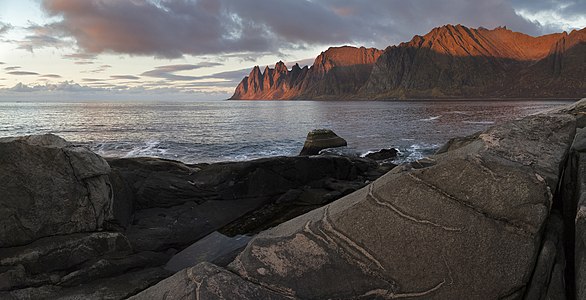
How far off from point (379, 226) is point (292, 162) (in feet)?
Answer: 32.4

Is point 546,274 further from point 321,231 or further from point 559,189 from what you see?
point 321,231

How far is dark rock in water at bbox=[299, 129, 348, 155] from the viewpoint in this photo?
92.3 ft

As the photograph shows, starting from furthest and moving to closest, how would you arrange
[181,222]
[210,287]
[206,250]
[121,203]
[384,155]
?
1. [384,155]
2. [181,222]
3. [121,203]
4. [206,250]
5. [210,287]

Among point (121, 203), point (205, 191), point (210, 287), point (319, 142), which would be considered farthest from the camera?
point (319, 142)

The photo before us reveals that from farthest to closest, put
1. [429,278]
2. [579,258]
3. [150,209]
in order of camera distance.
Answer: [150,209]
[429,278]
[579,258]

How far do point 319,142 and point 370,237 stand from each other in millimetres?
23155

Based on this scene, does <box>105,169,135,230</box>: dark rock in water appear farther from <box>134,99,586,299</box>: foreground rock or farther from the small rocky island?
<box>134,99,586,299</box>: foreground rock

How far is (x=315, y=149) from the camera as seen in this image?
2812 centimetres

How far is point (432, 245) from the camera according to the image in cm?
535

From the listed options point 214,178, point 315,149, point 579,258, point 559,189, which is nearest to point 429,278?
point 579,258

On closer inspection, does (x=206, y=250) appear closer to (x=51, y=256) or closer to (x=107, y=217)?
(x=107, y=217)

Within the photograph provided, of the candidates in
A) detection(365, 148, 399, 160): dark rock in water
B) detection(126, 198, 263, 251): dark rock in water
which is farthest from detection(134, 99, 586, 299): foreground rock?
detection(365, 148, 399, 160): dark rock in water

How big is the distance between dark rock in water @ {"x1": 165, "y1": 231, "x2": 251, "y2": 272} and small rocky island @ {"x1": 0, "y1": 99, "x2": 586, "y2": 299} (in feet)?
0.21

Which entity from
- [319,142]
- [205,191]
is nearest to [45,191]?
[205,191]
